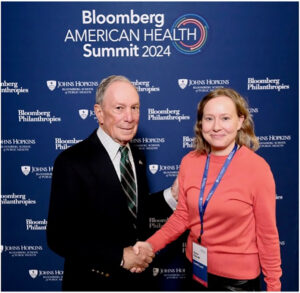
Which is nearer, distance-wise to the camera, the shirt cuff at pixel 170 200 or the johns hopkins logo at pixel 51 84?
the shirt cuff at pixel 170 200

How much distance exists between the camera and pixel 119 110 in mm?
1537

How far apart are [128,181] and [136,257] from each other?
451 mm

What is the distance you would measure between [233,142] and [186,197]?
439 mm

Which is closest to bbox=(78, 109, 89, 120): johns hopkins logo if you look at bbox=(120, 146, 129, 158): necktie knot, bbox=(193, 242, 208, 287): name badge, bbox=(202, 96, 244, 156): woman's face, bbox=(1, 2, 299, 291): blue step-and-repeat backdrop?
bbox=(1, 2, 299, 291): blue step-and-repeat backdrop

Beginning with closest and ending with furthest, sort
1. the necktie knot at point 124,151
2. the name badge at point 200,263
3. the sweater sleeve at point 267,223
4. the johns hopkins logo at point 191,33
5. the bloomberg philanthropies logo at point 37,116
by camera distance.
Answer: the sweater sleeve at point 267,223
the name badge at point 200,263
the necktie knot at point 124,151
the johns hopkins logo at point 191,33
the bloomberg philanthropies logo at point 37,116

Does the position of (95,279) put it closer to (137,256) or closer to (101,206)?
(137,256)

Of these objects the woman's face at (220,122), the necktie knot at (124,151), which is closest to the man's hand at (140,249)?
the necktie knot at (124,151)

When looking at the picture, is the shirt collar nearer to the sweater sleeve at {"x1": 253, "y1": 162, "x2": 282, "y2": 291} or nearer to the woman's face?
the woman's face

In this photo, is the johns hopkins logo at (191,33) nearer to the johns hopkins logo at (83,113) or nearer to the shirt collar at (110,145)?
the johns hopkins logo at (83,113)

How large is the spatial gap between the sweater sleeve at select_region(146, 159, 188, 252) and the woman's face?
0.33 m

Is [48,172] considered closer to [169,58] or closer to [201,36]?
[169,58]

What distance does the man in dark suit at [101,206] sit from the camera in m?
1.45

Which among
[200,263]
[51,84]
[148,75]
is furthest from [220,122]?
[51,84]

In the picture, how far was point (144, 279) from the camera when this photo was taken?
184 centimetres
